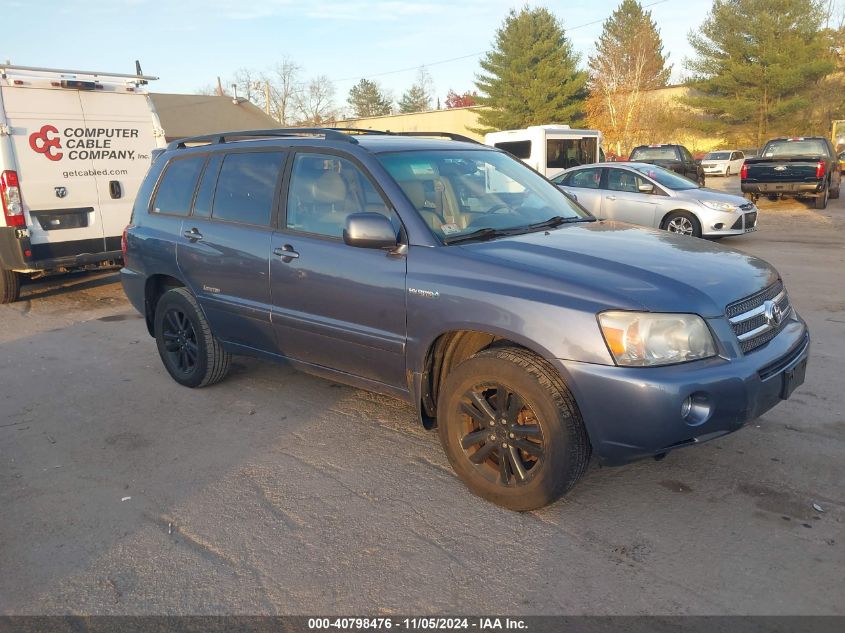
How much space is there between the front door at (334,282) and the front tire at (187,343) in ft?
2.99

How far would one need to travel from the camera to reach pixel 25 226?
817 cm

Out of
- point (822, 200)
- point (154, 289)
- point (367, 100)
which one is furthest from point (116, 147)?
point (367, 100)

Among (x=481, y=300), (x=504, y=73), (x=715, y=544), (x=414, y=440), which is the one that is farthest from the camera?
(x=504, y=73)

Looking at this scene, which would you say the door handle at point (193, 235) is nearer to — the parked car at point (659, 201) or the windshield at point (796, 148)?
the parked car at point (659, 201)

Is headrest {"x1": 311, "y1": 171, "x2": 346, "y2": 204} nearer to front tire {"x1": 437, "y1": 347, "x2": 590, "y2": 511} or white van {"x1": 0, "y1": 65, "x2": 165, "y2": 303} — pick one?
front tire {"x1": 437, "y1": 347, "x2": 590, "y2": 511}

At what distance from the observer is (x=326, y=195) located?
4164 mm

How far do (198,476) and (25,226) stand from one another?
5885mm

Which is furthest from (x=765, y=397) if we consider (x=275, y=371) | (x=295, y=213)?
(x=275, y=371)

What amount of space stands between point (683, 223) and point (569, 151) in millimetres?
7392

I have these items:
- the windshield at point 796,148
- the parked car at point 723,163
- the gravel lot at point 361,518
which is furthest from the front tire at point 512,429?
the parked car at point 723,163

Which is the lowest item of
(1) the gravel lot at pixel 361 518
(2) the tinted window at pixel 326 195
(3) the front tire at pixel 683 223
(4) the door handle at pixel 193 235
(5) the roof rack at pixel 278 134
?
(1) the gravel lot at pixel 361 518

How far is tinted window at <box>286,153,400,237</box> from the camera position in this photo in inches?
156

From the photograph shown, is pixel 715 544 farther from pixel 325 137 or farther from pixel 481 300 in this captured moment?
pixel 325 137

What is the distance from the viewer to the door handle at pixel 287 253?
417 centimetres
